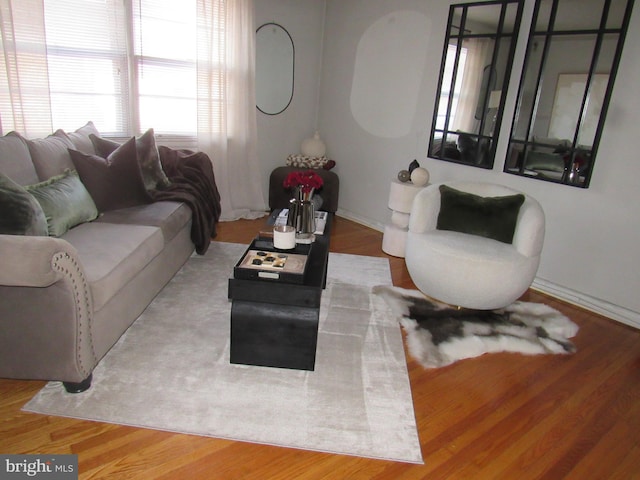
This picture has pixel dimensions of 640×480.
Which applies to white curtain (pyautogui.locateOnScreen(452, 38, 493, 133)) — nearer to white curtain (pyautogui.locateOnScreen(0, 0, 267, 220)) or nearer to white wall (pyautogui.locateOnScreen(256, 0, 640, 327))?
white wall (pyautogui.locateOnScreen(256, 0, 640, 327))

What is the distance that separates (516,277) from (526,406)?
842 mm

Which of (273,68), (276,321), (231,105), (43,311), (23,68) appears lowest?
(276,321)

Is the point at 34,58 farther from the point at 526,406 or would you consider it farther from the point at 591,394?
the point at 591,394

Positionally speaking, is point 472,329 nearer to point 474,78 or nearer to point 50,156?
point 474,78

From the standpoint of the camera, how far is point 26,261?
5.13ft

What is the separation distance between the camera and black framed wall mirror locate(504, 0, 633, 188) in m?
2.83

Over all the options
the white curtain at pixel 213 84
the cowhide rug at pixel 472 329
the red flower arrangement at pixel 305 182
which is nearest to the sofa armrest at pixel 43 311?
the red flower arrangement at pixel 305 182

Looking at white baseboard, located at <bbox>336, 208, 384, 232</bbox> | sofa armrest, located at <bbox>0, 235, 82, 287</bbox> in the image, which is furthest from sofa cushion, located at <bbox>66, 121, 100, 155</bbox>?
white baseboard, located at <bbox>336, 208, 384, 232</bbox>

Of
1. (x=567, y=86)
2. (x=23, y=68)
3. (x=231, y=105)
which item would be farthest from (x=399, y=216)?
(x=23, y=68)

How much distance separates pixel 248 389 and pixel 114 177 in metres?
1.68

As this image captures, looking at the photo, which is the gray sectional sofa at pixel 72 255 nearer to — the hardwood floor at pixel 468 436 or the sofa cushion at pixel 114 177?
the sofa cushion at pixel 114 177

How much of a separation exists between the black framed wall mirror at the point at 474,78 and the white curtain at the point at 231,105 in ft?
6.04

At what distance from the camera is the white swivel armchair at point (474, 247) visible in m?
2.66

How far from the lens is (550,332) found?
2752 millimetres
